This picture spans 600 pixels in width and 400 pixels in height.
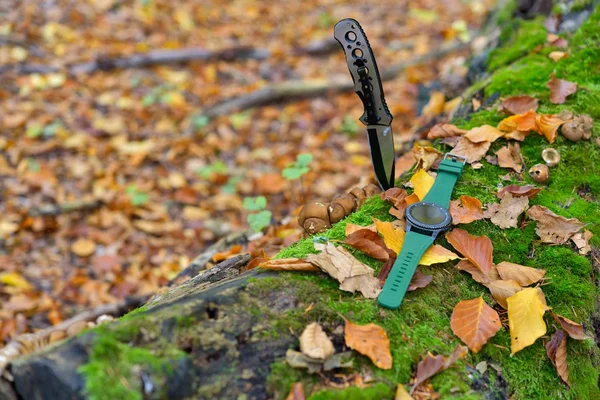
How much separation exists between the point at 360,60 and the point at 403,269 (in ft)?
→ 3.08

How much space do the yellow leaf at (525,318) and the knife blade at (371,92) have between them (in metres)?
0.88

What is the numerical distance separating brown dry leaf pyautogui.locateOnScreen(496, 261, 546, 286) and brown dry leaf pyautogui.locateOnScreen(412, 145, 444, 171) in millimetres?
684

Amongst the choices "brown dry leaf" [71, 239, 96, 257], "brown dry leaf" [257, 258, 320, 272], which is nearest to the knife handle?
"brown dry leaf" [257, 258, 320, 272]

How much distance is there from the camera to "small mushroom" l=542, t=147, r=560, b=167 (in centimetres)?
271

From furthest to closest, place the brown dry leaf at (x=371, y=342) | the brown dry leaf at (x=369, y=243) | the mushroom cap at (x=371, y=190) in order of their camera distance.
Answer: the mushroom cap at (x=371, y=190), the brown dry leaf at (x=369, y=243), the brown dry leaf at (x=371, y=342)

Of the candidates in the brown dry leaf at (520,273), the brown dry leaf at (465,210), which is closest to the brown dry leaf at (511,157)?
the brown dry leaf at (465,210)

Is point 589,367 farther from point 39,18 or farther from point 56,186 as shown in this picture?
point 39,18

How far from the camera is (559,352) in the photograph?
6.53ft

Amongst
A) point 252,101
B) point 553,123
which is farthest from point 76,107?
point 553,123

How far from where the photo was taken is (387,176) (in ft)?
8.62

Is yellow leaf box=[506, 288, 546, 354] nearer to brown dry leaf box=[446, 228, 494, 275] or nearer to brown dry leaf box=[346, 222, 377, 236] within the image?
brown dry leaf box=[446, 228, 494, 275]

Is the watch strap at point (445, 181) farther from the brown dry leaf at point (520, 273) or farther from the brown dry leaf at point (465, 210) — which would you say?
the brown dry leaf at point (520, 273)

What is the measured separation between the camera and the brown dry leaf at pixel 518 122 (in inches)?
113

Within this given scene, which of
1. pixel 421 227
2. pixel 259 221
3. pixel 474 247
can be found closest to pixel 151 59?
pixel 259 221
